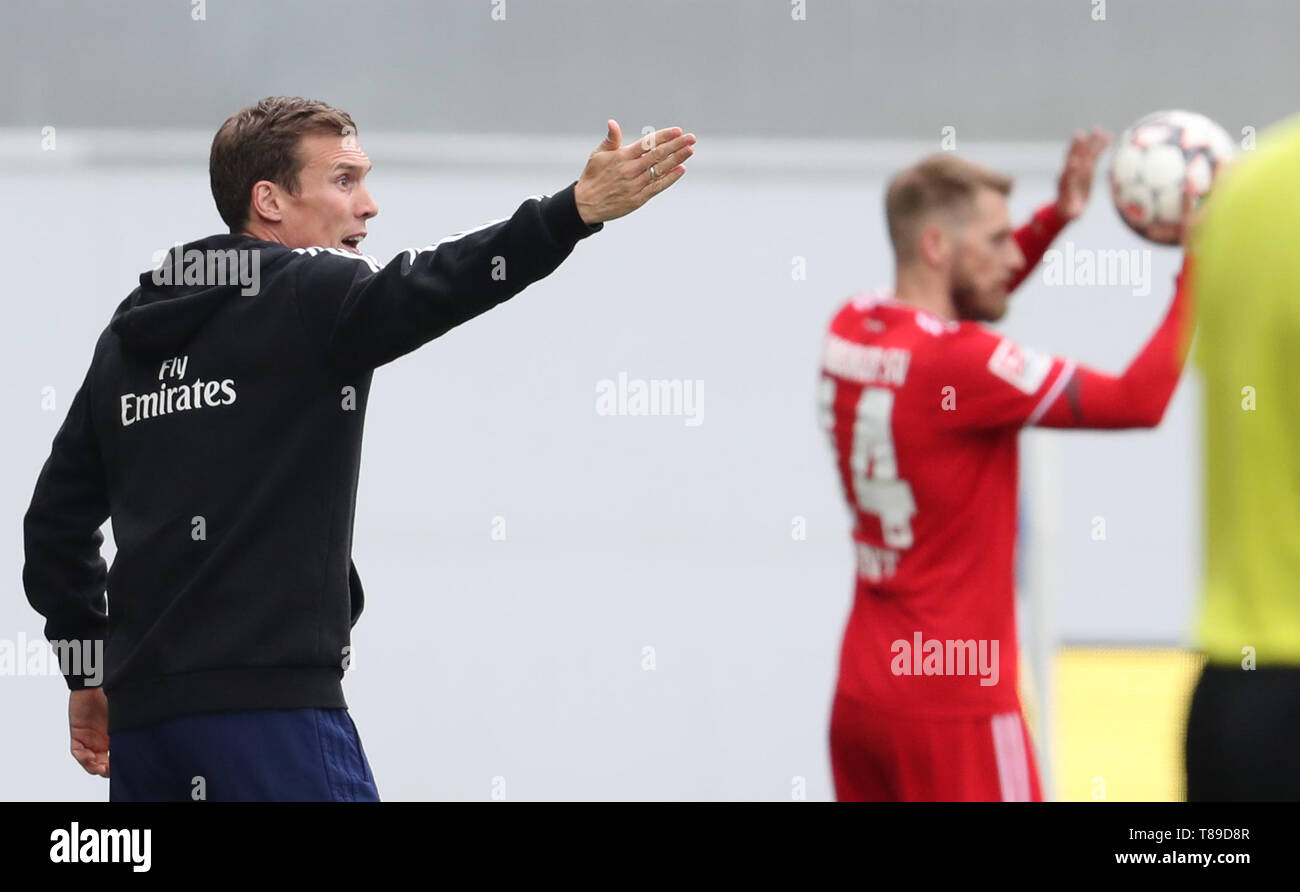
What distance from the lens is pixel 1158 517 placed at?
27.8ft

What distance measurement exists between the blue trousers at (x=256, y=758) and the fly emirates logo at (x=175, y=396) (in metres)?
0.46

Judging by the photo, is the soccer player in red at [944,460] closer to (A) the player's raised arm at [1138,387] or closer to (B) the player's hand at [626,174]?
(A) the player's raised arm at [1138,387]

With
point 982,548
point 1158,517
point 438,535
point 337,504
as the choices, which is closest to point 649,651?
point 438,535

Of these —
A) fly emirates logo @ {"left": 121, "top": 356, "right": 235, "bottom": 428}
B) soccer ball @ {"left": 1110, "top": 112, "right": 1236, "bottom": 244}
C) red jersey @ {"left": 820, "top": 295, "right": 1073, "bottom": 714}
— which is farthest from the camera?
soccer ball @ {"left": 1110, "top": 112, "right": 1236, "bottom": 244}

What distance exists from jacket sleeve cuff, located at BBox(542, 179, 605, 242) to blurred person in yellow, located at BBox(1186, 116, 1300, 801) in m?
1.12

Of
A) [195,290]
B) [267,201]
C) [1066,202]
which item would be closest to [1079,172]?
[1066,202]

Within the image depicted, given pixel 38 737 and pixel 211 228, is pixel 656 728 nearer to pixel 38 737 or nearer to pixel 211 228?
pixel 38 737

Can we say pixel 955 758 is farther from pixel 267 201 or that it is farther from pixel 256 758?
pixel 267 201

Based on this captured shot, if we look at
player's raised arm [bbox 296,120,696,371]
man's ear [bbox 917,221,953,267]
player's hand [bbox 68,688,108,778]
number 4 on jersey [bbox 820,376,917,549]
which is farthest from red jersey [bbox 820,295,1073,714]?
player's hand [bbox 68,688,108,778]

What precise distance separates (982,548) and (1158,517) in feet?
18.7

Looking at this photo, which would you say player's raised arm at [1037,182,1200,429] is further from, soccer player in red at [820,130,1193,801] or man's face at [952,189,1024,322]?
man's face at [952,189,1024,322]

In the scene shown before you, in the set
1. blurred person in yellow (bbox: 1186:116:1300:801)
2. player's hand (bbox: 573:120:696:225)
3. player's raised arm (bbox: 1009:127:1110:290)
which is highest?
player's raised arm (bbox: 1009:127:1110:290)

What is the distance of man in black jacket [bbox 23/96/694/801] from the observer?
242 cm

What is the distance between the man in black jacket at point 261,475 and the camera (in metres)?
2.42
